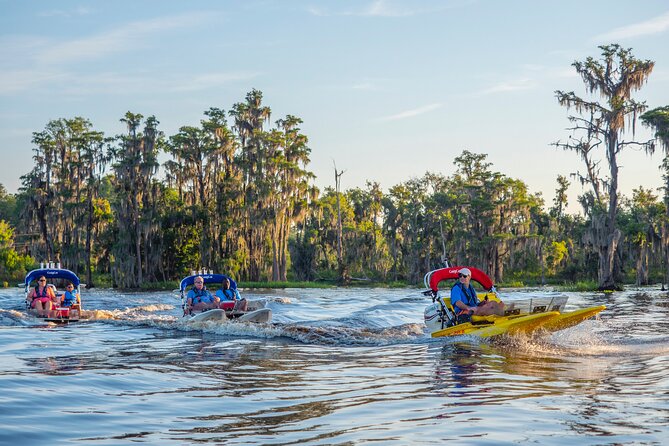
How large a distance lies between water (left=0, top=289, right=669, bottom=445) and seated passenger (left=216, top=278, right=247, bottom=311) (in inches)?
117

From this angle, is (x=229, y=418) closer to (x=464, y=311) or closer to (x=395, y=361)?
(x=395, y=361)

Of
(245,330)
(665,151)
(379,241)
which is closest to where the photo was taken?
(245,330)

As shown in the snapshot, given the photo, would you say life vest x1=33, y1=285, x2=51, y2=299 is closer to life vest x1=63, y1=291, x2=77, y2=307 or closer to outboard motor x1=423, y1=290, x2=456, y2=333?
life vest x1=63, y1=291, x2=77, y2=307

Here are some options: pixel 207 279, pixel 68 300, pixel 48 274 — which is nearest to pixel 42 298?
pixel 68 300

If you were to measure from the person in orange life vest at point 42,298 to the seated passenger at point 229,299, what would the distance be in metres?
4.98

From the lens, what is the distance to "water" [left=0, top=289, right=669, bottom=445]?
6.66 m

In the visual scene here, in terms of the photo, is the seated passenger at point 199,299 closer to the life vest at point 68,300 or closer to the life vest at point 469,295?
the life vest at point 68,300

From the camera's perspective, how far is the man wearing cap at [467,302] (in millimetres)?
15125

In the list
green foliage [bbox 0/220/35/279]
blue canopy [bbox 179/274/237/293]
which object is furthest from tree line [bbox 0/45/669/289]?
blue canopy [bbox 179/274/237/293]

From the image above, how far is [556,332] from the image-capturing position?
1470 cm

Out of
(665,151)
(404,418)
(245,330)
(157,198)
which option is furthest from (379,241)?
(404,418)

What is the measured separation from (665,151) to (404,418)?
41.8 m

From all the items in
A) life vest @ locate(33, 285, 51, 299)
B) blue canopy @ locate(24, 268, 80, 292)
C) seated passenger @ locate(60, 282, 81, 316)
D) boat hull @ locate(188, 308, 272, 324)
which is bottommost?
boat hull @ locate(188, 308, 272, 324)

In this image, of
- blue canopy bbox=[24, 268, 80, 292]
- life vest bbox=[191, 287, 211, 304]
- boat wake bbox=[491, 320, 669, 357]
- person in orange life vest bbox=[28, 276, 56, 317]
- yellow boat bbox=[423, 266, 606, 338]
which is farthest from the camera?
blue canopy bbox=[24, 268, 80, 292]
